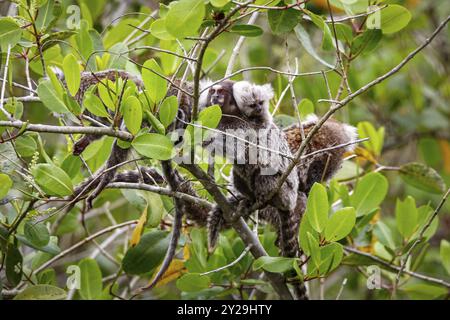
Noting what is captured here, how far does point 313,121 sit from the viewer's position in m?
5.30

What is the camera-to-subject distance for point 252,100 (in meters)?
4.88

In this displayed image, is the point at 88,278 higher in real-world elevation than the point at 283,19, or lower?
lower

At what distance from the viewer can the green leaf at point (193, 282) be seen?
14.0ft

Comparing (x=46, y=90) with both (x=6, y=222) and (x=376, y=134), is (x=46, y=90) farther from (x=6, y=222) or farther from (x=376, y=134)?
(x=376, y=134)

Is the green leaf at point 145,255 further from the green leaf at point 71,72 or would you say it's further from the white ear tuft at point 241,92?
the green leaf at point 71,72

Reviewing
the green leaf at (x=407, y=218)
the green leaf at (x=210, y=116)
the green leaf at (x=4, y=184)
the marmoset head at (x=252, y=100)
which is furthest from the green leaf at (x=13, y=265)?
the green leaf at (x=407, y=218)

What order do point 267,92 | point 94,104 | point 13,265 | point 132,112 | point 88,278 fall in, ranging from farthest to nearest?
point 267,92 < point 88,278 < point 13,265 < point 94,104 < point 132,112

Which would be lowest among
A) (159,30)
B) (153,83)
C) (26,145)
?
(26,145)

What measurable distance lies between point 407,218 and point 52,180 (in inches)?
101

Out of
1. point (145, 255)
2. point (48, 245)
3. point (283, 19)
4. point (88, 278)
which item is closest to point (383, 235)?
point (145, 255)

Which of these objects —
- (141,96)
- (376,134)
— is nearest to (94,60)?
(141,96)

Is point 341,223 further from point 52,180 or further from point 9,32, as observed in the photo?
point 9,32

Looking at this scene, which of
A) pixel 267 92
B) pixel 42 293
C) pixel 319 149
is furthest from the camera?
pixel 319 149

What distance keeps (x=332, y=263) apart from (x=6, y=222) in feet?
6.34
